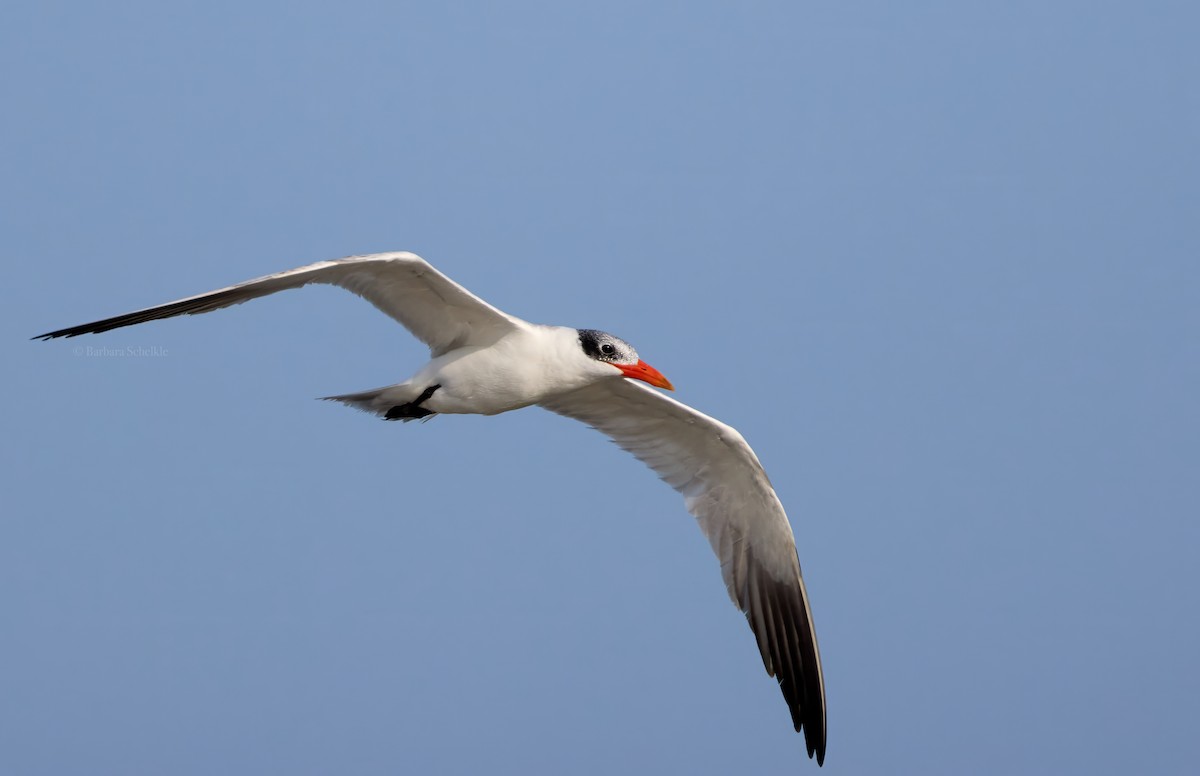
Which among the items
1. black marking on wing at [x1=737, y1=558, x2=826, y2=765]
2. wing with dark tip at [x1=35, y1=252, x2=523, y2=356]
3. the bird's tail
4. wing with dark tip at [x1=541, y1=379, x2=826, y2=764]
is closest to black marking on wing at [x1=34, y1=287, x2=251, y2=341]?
wing with dark tip at [x1=35, y1=252, x2=523, y2=356]

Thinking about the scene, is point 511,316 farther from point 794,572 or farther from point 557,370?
point 794,572

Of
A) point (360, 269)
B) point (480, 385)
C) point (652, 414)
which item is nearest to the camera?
point (360, 269)

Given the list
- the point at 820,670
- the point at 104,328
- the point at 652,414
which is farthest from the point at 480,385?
the point at 820,670

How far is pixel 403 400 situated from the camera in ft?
27.9

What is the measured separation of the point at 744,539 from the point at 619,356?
6.69 feet

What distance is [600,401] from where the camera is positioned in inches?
374

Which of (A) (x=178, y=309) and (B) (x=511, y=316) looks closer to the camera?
(A) (x=178, y=309)

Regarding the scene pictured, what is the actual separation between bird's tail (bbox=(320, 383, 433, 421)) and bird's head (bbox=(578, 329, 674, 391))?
45.8 inches

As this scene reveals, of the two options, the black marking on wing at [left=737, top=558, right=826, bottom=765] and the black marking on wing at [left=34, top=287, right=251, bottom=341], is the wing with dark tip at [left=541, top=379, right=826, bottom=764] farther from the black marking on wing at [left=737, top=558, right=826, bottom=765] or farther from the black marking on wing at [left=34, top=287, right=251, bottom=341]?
the black marking on wing at [left=34, top=287, right=251, bottom=341]

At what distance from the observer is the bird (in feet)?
25.5

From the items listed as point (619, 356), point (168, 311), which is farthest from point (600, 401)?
point (168, 311)

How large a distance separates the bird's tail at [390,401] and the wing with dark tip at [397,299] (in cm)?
34

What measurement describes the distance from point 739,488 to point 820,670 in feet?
4.94

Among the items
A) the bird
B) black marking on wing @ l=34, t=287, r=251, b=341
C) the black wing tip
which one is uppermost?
black marking on wing @ l=34, t=287, r=251, b=341
